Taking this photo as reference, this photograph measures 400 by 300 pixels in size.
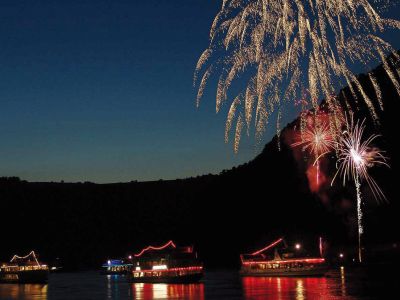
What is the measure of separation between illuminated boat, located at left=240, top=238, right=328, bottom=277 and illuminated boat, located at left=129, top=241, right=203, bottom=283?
592 inches

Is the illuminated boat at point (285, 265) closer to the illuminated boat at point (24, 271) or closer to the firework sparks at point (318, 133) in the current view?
the firework sparks at point (318, 133)

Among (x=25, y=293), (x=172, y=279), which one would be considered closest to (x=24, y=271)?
(x=25, y=293)

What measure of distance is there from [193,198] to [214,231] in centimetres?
3490

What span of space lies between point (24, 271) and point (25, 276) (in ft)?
3.28

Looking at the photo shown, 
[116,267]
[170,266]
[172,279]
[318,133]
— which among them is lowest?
[172,279]

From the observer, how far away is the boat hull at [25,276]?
9794cm

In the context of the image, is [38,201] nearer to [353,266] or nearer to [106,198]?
[106,198]

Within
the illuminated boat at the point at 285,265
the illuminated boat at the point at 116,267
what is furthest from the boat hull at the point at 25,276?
the illuminated boat at the point at 285,265

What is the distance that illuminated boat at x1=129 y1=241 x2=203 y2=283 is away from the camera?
250 ft

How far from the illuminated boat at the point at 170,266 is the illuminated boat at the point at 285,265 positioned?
1503cm

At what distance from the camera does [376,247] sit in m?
92.9

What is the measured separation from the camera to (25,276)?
333 ft

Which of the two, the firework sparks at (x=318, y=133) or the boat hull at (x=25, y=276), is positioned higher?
the firework sparks at (x=318, y=133)

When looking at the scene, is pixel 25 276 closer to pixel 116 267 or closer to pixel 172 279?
pixel 116 267
